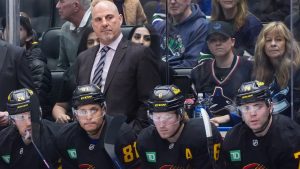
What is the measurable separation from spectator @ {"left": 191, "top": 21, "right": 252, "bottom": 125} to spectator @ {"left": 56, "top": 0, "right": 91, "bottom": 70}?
1219 mm

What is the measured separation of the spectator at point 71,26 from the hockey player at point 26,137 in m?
1.01

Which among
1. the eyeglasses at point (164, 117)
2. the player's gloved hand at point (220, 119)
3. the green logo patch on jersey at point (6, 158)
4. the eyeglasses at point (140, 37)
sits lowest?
the green logo patch on jersey at point (6, 158)

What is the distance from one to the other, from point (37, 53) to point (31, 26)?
28cm

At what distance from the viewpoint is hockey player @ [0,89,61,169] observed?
6.78m

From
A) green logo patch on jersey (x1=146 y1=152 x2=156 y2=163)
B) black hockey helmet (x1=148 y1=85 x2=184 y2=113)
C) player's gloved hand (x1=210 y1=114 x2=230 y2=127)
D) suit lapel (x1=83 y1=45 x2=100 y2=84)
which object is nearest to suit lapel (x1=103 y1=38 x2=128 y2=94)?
suit lapel (x1=83 y1=45 x2=100 y2=84)

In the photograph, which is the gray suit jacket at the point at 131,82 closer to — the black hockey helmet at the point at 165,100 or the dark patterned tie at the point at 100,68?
the dark patterned tie at the point at 100,68

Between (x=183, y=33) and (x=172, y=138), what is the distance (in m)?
1.18

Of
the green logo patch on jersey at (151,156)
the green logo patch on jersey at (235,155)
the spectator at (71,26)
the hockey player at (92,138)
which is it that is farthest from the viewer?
the spectator at (71,26)

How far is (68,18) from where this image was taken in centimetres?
797

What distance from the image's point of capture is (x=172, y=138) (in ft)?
21.1

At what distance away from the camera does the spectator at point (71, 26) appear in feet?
25.7

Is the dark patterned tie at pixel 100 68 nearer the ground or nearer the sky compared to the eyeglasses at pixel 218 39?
nearer the ground

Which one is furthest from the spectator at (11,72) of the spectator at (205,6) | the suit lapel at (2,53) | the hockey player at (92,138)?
the spectator at (205,6)

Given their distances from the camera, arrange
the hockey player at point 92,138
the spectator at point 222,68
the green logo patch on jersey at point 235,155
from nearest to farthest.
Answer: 1. the green logo patch on jersey at point 235,155
2. the hockey player at point 92,138
3. the spectator at point 222,68
